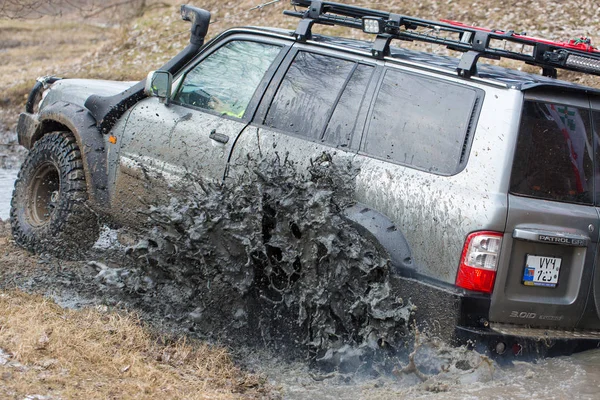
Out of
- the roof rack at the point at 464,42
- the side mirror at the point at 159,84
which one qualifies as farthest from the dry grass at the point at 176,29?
the side mirror at the point at 159,84

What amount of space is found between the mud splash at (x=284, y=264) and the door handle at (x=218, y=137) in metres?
0.34

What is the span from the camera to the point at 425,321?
4.21 metres

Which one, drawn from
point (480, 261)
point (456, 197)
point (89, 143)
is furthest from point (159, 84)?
point (480, 261)

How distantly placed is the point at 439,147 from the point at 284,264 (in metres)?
1.09

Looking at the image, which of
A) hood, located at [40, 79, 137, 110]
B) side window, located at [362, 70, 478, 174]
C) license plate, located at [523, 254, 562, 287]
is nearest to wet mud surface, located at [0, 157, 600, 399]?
side window, located at [362, 70, 478, 174]

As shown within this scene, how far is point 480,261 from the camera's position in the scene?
13.3ft

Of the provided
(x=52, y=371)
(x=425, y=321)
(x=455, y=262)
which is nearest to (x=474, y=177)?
(x=455, y=262)

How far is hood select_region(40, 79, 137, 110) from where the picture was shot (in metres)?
6.31

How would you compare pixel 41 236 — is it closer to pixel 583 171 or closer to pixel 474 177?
pixel 474 177

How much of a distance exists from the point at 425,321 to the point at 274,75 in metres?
1.97

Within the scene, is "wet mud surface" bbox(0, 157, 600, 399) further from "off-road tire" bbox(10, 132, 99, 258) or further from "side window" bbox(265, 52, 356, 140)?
"off-road tire" bbox(10, 132, 99, 258)

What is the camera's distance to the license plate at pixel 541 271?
4145 mm

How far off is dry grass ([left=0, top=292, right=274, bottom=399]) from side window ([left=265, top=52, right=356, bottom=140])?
146 centimetres

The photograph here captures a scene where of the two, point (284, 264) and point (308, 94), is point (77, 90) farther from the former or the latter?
point (284, 264)
